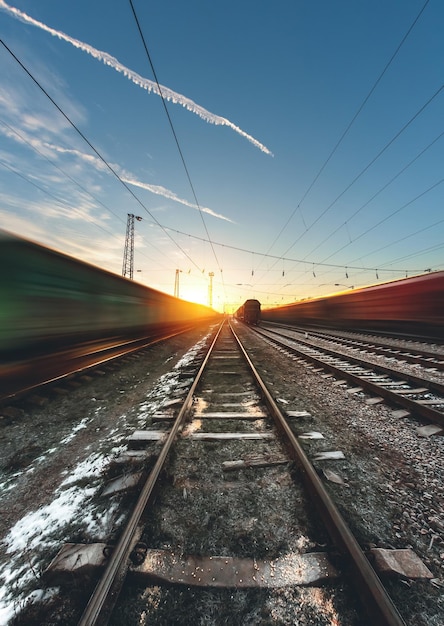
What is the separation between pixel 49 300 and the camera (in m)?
4.94

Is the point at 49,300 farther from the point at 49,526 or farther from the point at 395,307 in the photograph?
the point at 395,307

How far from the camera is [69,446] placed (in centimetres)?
297

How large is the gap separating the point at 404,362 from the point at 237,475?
7.08m

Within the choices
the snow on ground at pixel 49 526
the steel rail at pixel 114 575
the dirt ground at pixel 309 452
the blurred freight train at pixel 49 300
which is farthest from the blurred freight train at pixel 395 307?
the snow on ground at pixel 49 526

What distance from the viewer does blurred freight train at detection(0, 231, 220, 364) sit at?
4.12 m

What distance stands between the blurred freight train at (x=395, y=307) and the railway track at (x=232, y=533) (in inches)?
475

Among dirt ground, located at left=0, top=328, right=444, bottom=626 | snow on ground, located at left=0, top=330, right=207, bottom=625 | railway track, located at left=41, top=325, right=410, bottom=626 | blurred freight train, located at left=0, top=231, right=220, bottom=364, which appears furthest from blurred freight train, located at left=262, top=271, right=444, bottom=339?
snow on ground, located at left=0, top=330, right=207, bottom=625

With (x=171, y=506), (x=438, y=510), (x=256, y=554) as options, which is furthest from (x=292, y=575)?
(x=438, y=510)

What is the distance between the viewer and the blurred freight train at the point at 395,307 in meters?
11.2

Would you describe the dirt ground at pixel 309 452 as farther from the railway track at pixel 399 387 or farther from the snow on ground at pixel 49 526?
the railway track at pixel 399 387

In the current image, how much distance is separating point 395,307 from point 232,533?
1518cm

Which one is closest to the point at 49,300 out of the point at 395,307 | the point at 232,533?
the point at 232,533

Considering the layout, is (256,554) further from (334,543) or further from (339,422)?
(339,422)

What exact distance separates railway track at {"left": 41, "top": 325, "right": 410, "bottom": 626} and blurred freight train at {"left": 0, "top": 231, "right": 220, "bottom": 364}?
306 centimetres
